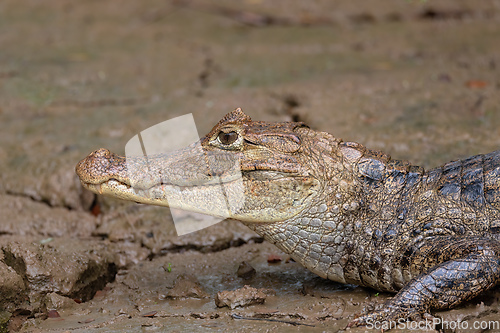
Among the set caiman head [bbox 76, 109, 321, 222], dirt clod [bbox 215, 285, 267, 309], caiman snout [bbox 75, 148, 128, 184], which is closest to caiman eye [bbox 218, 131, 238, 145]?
caiman head [bbox 76, 109, 321, 222]

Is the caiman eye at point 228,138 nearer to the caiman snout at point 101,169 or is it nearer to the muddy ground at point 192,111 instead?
the caiman snout at point 101,169

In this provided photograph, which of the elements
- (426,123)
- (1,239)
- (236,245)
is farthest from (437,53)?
(1,239)

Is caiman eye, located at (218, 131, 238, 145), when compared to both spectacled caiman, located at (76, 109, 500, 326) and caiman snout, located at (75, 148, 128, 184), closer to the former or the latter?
spectacled caiman, located at (76, 109, 500, 326)

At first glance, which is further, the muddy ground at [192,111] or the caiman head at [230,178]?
the muddy ground at [192,111]

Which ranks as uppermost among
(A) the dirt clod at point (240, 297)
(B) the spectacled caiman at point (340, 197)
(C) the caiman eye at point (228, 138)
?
(C) the caiman eye at point (228, 138)

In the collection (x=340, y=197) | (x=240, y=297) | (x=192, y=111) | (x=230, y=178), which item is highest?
(x=192, y=111)

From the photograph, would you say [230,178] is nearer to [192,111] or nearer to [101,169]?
[101,169]

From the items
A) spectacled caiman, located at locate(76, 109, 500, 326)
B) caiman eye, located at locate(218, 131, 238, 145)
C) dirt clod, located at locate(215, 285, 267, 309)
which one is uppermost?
caiman eye, located at locate(218, 131, 238, 145)

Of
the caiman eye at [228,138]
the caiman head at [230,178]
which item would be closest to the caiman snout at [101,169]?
the caiman head at [230,178]

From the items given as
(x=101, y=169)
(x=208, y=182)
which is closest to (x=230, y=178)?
(x=208, y=182)
